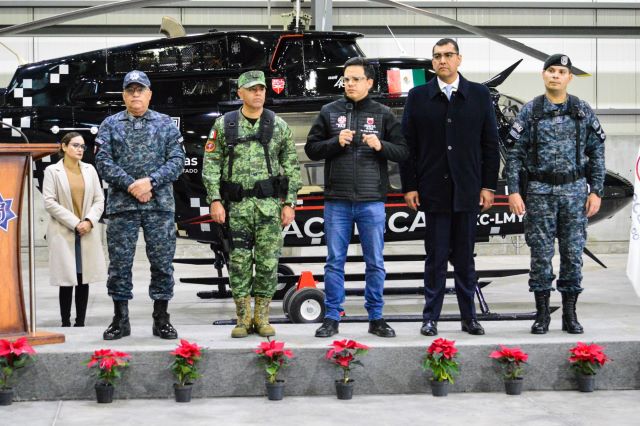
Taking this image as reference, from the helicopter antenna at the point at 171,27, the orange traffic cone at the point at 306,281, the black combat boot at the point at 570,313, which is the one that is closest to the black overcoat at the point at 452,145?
the black combat boot at the point at 570,313

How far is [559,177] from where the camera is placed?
5.51m

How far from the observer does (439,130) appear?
18.1 ft

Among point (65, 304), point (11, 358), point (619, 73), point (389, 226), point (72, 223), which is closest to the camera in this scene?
point (11, 358)

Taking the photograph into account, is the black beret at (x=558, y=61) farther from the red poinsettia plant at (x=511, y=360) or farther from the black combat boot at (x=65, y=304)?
the black combat boot at (x=65, y=304)

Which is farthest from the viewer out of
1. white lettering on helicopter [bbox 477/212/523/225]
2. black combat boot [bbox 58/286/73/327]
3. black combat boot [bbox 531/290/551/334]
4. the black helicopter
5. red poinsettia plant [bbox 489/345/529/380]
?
white lettering on helicopter [bbox 477/212/523/225]

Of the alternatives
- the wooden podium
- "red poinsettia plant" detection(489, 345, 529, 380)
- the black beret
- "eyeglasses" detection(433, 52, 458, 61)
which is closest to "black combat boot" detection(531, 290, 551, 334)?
"red poinsettia plant" detection(489, 345, 529, 380)

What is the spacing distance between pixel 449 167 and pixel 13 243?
2602mm

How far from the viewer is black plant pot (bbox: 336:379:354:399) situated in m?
5.04

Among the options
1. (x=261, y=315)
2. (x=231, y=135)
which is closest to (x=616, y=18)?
(x=231, y=135)

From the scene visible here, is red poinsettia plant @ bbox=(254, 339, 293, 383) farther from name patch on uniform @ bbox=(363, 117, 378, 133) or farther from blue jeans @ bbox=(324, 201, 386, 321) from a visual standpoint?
name patch on uniform @ bbox=(363, 117, 378, 133)

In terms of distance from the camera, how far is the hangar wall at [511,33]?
17594 millimetres

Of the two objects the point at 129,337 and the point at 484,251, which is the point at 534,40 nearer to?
the point at 484,251

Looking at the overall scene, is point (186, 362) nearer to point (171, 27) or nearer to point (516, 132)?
point (516, 132)

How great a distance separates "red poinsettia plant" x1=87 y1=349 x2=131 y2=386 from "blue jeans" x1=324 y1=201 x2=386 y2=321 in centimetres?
130
